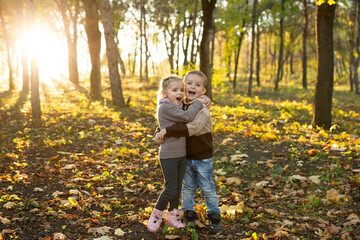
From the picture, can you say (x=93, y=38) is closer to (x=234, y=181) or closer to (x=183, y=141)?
(x=234, y=181)

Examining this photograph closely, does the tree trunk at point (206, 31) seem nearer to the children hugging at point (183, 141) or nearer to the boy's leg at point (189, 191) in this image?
the children hugging at point (183, 141)

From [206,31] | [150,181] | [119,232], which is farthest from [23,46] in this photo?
[119,232]

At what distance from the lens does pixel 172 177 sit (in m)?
3.92

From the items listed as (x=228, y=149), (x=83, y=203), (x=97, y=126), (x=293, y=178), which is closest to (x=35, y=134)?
(x=97, y=126)

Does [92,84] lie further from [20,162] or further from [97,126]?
[20,162]

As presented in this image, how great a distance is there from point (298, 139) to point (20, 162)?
693cm

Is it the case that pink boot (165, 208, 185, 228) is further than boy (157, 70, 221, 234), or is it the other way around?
pink boot (165, 208, 185, 228)

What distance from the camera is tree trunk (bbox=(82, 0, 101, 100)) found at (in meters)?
14.5

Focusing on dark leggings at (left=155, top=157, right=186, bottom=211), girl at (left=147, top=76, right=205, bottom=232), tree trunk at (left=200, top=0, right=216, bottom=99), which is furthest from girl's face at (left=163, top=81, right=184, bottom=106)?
tree trunk at (left=200, top=0, right=216, bottom=99)

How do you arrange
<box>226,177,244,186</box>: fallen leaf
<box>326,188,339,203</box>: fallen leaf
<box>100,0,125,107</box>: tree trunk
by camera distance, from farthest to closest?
<box>100,0,125,107</box>: tree trunk
<box>226,177,244,186</box>: fallen leaf
<box>326,188,339,203</box>: fallen leaf

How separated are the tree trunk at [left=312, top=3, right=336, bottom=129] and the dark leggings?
6.64m

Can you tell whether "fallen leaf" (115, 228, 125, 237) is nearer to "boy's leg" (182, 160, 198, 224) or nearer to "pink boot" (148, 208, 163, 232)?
"pink boot" (148, 208, 163, 232)

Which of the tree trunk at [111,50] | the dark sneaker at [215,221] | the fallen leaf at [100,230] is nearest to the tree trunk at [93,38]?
the tree trunk at [111,50]

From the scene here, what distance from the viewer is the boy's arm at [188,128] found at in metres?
3.81
